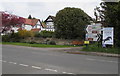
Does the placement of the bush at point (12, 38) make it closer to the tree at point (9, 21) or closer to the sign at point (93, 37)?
the tree at point (9, 21)

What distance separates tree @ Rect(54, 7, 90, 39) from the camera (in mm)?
35438

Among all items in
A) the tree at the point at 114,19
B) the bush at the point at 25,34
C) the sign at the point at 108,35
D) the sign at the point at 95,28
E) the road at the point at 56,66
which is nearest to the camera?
the road at the point at 56,66

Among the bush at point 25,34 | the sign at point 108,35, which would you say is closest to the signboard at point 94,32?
the sign at point 108,35

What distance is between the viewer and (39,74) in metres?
7.79

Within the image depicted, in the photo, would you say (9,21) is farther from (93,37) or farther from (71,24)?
(93,37)

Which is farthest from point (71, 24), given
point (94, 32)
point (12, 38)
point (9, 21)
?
point (9, 21)

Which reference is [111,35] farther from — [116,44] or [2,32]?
[2,32]

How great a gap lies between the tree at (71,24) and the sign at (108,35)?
46.6ft

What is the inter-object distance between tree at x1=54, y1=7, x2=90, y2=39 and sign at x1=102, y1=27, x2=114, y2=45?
14189 mm

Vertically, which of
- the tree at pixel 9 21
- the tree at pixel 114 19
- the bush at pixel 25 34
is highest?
the tree at pixel 9 21

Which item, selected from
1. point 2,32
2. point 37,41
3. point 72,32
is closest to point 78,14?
point 72,32

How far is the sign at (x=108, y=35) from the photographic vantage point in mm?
20430

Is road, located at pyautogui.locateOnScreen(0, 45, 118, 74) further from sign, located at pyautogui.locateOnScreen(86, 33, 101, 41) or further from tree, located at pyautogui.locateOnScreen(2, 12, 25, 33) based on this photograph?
tree, located at pyautogui.locateOnScreen(2, 12, 25, 33)

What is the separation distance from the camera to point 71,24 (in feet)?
116
